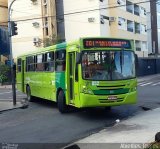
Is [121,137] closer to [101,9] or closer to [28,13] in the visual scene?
[101,9]

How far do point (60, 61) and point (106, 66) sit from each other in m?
2.74

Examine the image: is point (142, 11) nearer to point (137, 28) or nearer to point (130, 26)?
point (137, 28)

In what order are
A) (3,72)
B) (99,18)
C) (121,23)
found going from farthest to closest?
(121,23) < (99,18) < (3,72)

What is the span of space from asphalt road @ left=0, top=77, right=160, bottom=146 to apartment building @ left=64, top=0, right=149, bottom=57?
108 ft

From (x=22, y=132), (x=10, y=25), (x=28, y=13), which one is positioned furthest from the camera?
(x=28, y=13)

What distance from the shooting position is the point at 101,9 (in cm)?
5138

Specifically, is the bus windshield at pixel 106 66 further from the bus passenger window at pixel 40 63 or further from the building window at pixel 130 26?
the building window at pixel 130 26

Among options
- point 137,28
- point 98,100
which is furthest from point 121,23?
point 98,100

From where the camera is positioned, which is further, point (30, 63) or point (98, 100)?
point (30, 63)

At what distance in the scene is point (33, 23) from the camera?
54.8 metres

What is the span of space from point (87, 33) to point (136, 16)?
538 inches

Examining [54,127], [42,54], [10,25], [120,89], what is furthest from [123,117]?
[10,25]

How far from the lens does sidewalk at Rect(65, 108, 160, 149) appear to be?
10117 millimetres

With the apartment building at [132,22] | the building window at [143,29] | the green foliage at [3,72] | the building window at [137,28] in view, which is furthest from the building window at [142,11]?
the green foliage at [3,72]
